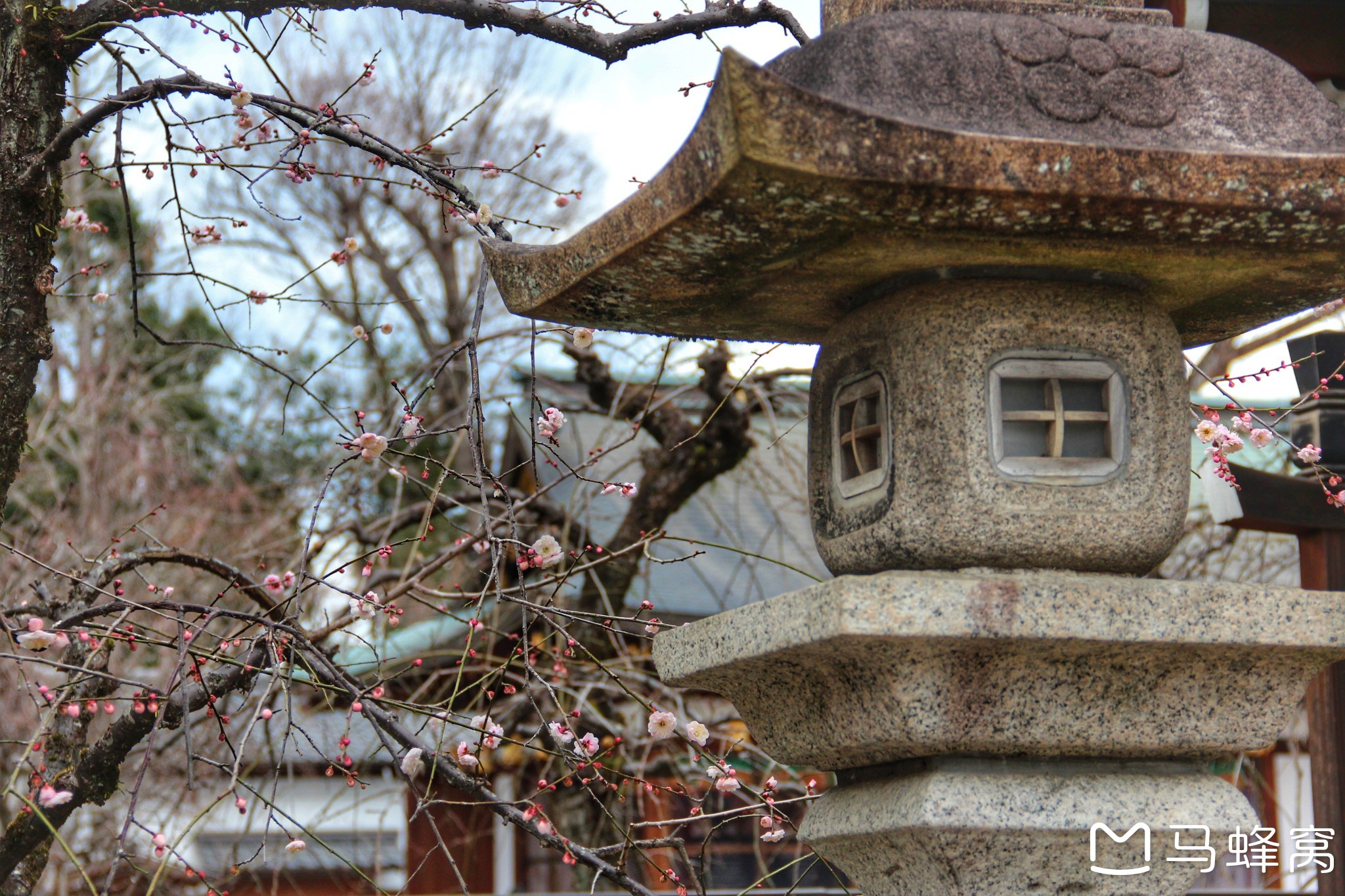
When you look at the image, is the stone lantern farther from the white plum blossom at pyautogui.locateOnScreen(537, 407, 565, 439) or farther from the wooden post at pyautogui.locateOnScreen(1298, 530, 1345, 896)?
the wooden post at pyautogui.locateOnScreen(1298, 530, 1345, 896)

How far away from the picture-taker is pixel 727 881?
7.82 metres

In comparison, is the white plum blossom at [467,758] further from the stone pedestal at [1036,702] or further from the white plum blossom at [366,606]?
the stone pedestal at [1036,702]

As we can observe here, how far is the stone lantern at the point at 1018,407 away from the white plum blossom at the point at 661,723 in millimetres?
403

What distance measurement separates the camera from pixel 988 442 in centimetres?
195

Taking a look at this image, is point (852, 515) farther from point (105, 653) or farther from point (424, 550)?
point (424, 550)

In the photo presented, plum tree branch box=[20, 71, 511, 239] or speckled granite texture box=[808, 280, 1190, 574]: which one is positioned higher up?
plum tree branch box=[20, 71, 511, 239]

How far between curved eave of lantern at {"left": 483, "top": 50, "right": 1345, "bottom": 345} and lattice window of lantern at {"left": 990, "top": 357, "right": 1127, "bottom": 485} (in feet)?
0.56

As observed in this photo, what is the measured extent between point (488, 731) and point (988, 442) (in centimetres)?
102

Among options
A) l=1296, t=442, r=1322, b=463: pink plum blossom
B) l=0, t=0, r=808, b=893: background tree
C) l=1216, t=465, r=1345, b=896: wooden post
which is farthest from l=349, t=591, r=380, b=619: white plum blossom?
l=1216, t=465, r=1345, b=896: wooden post

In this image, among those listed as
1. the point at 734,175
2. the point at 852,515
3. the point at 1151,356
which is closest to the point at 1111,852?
the point at 852,515

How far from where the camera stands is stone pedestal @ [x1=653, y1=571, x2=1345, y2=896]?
180 centimetres

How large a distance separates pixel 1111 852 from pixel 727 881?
20.6ft

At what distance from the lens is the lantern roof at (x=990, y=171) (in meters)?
1.64

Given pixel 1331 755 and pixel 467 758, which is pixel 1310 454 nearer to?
pixel 1331 755
